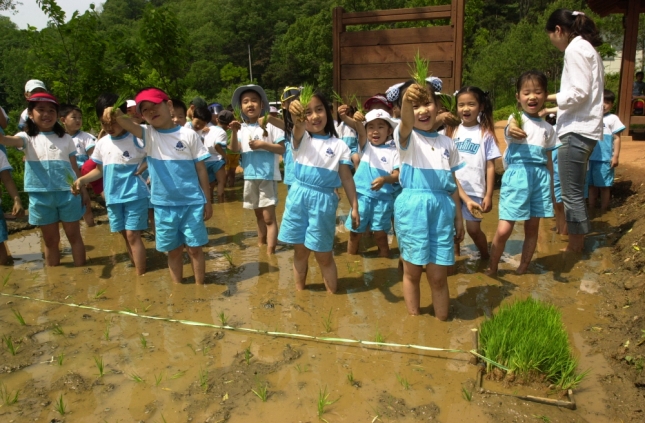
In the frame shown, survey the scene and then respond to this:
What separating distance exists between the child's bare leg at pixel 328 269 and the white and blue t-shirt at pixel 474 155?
1.55 m

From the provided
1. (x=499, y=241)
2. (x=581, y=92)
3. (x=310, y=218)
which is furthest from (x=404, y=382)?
(x=581, y=92)

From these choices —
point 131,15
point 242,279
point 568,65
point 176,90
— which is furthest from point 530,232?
point 131,15

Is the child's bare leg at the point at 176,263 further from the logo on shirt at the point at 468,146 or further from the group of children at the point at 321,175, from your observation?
the logo on shirt at the point at 468,146

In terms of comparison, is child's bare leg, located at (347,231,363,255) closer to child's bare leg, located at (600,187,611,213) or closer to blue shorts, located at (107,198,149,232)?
blue shorts, located at (107,198,149,232)

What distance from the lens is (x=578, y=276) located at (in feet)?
16.3

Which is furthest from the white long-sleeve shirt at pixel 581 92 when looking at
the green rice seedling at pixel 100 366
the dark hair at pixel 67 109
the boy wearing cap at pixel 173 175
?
the dark hair at pixel 67 109

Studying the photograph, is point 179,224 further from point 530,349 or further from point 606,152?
point 606,152

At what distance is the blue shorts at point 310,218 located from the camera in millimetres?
4406

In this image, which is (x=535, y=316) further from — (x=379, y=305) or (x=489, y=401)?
(x=379, y=305)

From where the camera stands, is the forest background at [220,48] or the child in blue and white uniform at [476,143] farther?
the forest background at [220,48]

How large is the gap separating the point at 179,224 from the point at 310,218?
130 cm


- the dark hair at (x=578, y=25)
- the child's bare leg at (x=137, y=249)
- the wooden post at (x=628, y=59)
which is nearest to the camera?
the dark hair at (x=578, y=25)

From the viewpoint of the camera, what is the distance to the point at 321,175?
4402 mm

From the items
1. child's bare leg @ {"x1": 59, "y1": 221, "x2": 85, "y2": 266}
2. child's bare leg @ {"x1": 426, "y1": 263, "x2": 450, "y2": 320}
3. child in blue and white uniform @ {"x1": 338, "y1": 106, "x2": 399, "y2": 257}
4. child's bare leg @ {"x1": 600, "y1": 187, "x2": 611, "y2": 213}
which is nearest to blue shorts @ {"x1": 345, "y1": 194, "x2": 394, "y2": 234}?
child in blue and white uniform @ {"x1": 338, "y1": 106, "x2": 399, "y2": 257}
